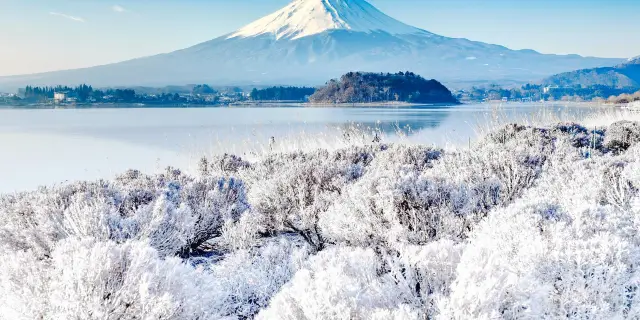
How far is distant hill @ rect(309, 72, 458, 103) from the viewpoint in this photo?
65.8 meters

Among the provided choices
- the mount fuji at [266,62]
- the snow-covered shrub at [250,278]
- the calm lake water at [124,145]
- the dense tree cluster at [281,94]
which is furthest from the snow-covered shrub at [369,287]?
the mount fuji at [266,62]

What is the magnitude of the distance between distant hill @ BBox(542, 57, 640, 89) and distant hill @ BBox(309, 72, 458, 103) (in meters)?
35.7

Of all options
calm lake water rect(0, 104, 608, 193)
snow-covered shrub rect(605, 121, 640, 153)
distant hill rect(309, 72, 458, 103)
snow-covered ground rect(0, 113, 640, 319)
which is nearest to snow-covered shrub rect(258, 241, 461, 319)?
snow-covered ground rect(0, 113, 640, 319)

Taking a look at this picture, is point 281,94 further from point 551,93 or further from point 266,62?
point 266,62

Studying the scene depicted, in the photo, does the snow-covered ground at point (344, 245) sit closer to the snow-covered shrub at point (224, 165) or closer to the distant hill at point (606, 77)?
the snow-covered shrub at point (224, 165)

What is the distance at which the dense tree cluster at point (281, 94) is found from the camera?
76.5 m

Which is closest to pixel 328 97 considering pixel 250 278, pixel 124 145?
pixel 124 145

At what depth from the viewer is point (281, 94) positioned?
78375mm

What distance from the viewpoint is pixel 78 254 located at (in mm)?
2754

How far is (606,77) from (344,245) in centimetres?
10899

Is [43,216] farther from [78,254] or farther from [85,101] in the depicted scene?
[85,101]

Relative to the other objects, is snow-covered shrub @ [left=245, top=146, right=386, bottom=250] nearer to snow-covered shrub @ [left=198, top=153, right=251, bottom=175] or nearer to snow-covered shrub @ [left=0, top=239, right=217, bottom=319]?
snow-covered shrub @ [left=0, top=239, right=217, bottom=319]

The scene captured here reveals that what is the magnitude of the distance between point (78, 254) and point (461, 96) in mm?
88713

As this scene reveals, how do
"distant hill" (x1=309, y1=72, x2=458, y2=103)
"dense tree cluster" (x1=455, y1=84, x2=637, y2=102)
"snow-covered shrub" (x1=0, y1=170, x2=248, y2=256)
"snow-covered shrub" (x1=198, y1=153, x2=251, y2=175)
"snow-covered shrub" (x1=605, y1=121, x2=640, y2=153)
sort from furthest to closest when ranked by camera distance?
"dense tree cluster" (x1=455, y1=84, x2=637, y2=102) < "distant hill" (x1=309, y1=72, x2=458, y2=103) < "snow-covered shrub" (x1=605, y1=121, x2=640, y2=153) < "snow-covered shrub" (x1=198, y1=153, x2=251, y2=175) < "snow-covered shrub" (x1=0, y1=170, x2=248, y2=256)
